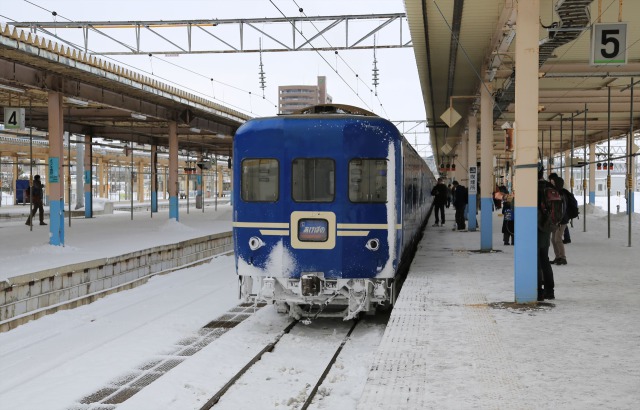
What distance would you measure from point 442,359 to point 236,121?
72.0 feet

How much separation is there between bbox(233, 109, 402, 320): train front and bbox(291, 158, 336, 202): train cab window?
13mm

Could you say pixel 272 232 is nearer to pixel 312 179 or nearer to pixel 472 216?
pixel 312 179

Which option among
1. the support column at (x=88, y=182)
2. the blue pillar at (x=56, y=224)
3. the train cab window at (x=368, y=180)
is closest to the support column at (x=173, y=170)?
the support column at (x=88, y=182)

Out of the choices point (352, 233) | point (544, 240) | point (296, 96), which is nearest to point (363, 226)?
point (352, 233)

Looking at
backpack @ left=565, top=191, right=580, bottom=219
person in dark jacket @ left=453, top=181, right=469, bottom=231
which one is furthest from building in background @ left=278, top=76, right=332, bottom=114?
backpack @ left=565, top=191, right=580, bottom=219

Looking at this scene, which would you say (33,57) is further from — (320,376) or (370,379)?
(370,379)

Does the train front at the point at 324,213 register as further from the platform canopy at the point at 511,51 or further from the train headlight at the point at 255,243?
the platform canopy at the point at 511,51

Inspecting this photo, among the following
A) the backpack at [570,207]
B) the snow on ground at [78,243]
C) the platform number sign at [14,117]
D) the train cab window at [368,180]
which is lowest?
the snow on ground at [78,243]

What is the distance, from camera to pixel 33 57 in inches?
511

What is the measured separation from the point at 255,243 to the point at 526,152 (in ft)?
11.7

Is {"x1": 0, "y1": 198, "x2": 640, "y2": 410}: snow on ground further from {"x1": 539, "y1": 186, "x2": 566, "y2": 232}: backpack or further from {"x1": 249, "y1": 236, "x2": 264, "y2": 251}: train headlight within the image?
{"x1": 249, "y1": 236, "x2": 264, "y2": 251}: train headlight

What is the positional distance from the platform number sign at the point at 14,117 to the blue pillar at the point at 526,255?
1185 centimetres

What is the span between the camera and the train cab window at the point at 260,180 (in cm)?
872

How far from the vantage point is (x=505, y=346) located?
19.8 feet
